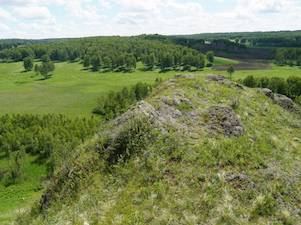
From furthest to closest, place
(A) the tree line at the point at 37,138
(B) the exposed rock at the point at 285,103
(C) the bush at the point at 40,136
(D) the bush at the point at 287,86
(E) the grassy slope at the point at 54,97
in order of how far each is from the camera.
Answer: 1. (E) the grassy slope at the point at 54,97
2. (D) the bush at the point at 287,86
3. (C) the bush at the point at 40,136
4. (A) the tree line at the point at 37,138
5. (B) the exposed rock at the point at 285,103

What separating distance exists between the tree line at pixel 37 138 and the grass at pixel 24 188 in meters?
1.60

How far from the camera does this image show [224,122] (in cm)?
2311

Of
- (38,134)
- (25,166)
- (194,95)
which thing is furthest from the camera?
(38,134)

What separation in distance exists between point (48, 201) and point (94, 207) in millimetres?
4685

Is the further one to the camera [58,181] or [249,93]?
[249,93]

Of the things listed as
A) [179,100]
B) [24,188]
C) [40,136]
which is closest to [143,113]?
[179,100]

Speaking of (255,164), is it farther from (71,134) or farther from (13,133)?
(13,133)

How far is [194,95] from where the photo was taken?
85.7 feet

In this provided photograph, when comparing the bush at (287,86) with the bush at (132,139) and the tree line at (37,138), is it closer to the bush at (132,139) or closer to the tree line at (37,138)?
the tree line at (37,138)

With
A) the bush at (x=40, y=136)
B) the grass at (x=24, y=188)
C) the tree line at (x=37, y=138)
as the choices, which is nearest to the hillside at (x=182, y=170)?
the grass at (x=24, y=188)

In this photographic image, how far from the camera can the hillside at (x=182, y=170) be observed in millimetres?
17250

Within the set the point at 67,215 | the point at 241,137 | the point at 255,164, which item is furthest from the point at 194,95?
the point at 67,215

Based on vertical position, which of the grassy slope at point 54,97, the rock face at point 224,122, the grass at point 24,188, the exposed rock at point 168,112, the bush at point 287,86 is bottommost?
the grassy slope at point 54,97

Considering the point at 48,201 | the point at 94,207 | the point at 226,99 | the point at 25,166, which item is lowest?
the point at 25,166
